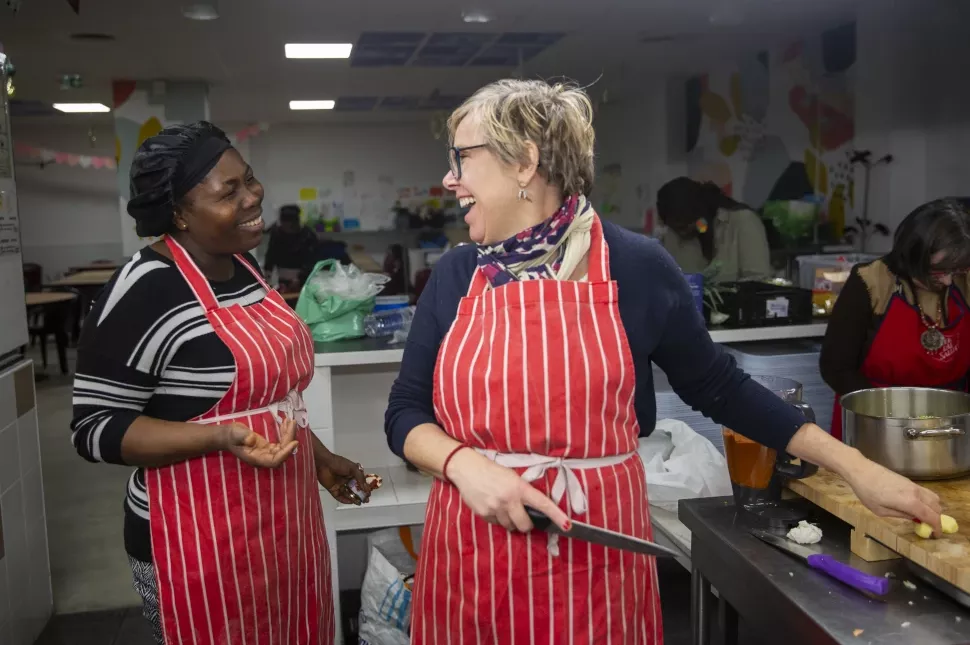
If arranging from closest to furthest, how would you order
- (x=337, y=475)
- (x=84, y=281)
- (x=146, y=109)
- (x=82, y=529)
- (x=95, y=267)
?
(x=337, y=475) < (x=82, y=529) < (x=146, y=109) < (x=84, y=281) < (x=95, y=267)

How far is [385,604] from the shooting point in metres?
2.75

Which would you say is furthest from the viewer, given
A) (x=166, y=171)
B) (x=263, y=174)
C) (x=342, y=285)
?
(x=263, y=174)

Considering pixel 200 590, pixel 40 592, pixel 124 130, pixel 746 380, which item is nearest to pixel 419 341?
pixel 746 380

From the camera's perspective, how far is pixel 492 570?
137 centimetres

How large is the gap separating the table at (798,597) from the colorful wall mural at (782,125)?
14.9ft

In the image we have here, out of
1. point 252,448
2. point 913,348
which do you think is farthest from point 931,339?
point 252,448

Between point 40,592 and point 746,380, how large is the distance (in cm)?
263

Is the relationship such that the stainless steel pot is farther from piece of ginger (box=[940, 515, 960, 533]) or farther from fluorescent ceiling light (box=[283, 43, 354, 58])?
fluorescent ceiling light (box=[283, 43, 354, 58])

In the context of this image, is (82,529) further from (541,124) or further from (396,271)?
(396,271)

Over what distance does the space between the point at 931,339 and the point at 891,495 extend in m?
1.51

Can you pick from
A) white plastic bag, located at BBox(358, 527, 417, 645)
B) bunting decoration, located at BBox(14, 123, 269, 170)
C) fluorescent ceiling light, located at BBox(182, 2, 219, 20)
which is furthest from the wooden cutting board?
bunting decoration, located at BBox(14, 123, 269, 170)

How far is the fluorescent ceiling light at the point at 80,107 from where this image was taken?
372 inches

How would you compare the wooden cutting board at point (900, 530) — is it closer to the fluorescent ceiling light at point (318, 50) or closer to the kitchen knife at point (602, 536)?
the kitchen knife at point (602, 536)

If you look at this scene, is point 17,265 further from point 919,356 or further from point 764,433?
point 919,356
